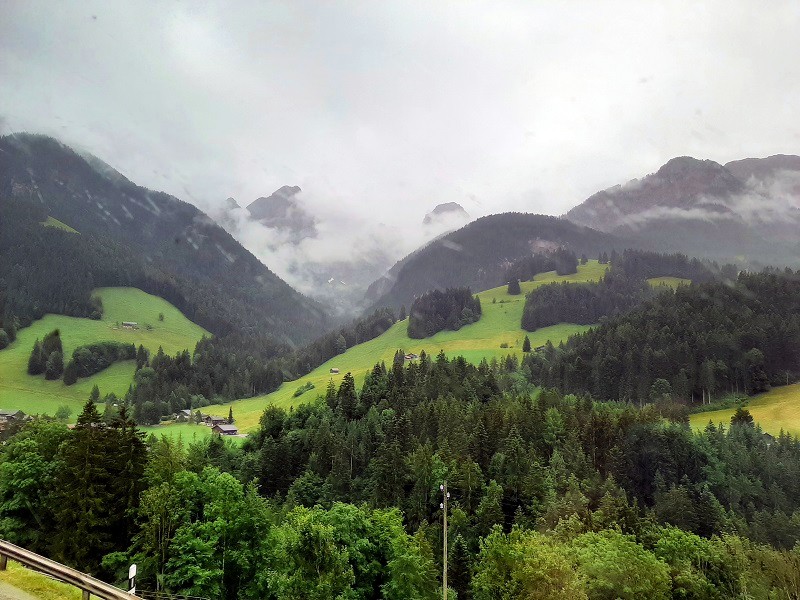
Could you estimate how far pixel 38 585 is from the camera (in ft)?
73.4

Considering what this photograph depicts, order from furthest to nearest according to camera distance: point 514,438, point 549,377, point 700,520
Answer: point 549,377, point 514,438, point 700,520

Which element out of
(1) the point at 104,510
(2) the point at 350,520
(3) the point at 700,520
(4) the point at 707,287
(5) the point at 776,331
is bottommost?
(3) the point at 700,520

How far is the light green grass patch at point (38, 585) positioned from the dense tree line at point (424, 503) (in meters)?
22.4

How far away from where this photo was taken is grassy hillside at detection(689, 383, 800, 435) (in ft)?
386

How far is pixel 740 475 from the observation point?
8600cm

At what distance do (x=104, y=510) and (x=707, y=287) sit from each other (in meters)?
211

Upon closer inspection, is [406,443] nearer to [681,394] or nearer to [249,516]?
[249,516]

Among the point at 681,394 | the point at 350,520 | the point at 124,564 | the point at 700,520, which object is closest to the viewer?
the point at 124,564

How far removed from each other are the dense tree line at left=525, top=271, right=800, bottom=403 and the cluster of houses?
115 m

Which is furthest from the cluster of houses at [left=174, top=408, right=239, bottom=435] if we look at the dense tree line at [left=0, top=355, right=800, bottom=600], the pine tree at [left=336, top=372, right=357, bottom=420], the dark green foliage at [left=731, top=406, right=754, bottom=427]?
the dark green foliage at [left=731, top=406, right=754, bottom=427]

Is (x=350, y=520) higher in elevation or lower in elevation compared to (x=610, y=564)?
higher

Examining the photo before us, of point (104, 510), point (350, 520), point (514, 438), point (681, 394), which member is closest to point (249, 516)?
point (350, 520)

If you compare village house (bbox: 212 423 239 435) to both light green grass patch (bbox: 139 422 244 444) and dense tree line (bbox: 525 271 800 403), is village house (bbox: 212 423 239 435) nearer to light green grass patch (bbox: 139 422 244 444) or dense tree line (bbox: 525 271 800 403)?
light green grass patch (bbox: 139 422 244 444)

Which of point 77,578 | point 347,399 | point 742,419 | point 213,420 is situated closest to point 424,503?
point 347,399
